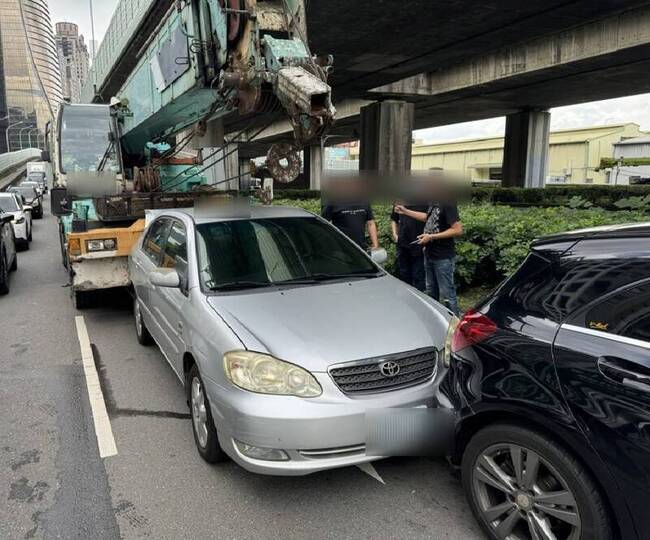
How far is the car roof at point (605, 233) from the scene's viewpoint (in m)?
2.38

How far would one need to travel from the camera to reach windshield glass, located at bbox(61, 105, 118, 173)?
857 cm

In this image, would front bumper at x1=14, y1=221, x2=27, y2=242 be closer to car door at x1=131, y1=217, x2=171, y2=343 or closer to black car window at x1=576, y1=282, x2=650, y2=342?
car door at x1=131, y1=217, x2=171, y2=343

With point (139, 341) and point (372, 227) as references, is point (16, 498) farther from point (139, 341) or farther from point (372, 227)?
point (372, 227)

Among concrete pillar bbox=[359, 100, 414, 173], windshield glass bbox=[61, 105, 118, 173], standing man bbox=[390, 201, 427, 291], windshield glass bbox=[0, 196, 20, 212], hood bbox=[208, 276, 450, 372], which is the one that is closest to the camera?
hood bbox=[208, 276, 450, 372]

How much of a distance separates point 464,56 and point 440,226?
1344 cm

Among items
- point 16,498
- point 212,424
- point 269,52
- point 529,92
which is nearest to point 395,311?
point 212,424

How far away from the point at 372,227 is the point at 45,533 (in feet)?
15.1

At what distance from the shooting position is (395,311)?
11.5ft

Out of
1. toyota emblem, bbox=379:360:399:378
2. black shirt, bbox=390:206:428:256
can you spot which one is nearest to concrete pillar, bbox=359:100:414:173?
black shirt, bbox=390:206:428:256

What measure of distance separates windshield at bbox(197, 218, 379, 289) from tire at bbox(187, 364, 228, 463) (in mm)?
664

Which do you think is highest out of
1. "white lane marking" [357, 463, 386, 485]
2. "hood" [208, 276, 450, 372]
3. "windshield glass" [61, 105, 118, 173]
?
"windshield glass" [61, 105, 118, 173]

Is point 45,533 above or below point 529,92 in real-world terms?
below

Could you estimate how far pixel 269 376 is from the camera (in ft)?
9.45

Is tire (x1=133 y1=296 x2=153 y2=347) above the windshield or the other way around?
the other way around
